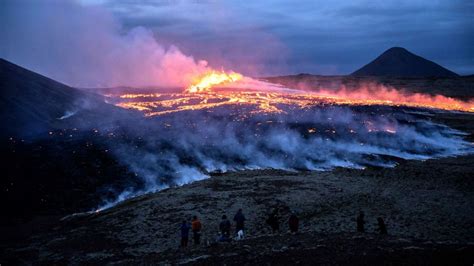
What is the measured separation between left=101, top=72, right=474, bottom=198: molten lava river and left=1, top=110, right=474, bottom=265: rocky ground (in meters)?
6.85

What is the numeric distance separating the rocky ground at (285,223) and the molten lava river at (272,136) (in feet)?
22.5

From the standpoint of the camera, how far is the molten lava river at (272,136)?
150 feet

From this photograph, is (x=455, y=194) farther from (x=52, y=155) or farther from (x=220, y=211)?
(x=52, y=155)

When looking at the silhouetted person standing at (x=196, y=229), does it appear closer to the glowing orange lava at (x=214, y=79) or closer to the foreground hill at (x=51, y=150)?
the foreground hill at (x=51, y=150)

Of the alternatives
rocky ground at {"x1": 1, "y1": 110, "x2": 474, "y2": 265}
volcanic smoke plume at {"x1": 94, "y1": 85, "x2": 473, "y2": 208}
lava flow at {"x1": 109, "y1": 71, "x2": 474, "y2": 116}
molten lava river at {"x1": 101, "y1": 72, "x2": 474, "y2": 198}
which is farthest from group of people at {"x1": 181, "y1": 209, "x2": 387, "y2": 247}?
lava flow at {"x1": 109, "y1": 71, "x2": 474, "y2": 116}

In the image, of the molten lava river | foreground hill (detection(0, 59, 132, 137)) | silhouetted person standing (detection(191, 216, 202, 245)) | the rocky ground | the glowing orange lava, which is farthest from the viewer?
the glowing orange lava

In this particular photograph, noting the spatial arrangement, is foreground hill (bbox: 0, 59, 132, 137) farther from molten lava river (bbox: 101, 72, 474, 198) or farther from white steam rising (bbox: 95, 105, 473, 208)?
white steam rising (bbox: 95, 105, 473, 208)

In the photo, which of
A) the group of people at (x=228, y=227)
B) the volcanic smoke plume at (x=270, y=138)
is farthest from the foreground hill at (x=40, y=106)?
the group of people at (x=228, y=227)

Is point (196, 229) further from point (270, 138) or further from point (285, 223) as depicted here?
point (270, 138)

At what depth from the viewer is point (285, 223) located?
26422mm

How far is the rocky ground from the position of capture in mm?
16766

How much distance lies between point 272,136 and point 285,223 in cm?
3081

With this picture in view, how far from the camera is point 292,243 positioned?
1842 centimetres

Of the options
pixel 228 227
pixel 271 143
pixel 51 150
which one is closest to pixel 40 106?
pixel 51 150
